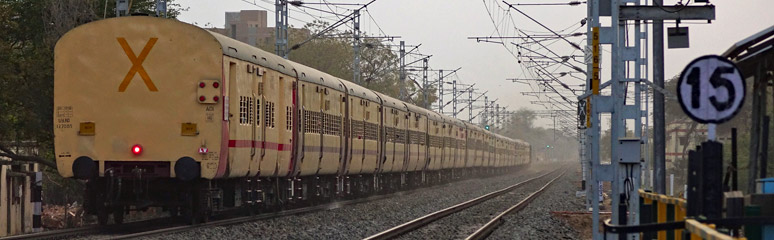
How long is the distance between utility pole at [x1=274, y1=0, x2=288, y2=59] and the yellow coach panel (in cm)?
1495

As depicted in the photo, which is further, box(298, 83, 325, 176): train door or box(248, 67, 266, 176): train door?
box(298, 83, 325, 176): train door

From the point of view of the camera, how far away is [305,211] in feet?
79.0

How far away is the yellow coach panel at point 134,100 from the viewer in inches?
674

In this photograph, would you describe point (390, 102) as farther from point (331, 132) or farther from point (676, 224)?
point (676, 224)

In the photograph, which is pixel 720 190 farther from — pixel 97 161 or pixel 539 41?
pixel 539 41

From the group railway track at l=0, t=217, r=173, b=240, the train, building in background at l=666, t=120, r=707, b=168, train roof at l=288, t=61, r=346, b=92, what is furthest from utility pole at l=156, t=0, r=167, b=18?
building in background at l=666, t=120, r=707, b=168

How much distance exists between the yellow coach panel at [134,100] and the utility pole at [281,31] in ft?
49.0

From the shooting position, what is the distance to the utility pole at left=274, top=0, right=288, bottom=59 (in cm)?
3284

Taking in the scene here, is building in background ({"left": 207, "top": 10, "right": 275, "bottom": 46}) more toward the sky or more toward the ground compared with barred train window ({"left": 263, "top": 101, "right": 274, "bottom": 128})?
more toward the sky

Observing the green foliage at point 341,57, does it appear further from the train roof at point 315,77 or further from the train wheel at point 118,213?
the train wheel at point 118,213

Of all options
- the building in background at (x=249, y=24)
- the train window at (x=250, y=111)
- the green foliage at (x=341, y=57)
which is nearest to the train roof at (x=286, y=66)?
the train window at (x=250, y=111)

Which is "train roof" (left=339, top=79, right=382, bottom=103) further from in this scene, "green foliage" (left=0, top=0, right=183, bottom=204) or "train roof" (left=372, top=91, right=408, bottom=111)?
"green foliage" (left=0, top=0, right=183, bottom=204)

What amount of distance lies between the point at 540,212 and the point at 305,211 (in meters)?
5.56

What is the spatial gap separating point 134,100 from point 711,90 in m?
11.6
